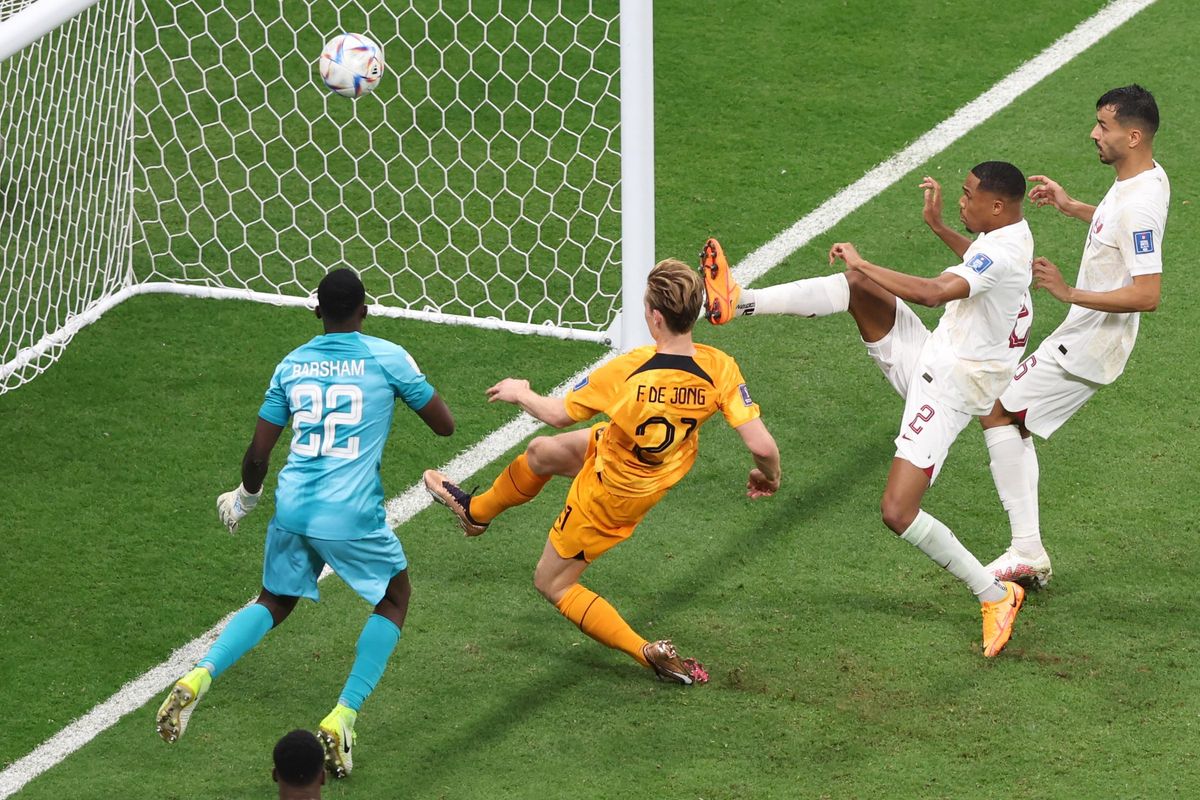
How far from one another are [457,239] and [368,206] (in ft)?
2.00

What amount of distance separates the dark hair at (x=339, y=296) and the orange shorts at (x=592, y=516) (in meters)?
1.01

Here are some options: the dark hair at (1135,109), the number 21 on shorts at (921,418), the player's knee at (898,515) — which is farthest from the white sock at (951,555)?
the dark hair at (1135,109)

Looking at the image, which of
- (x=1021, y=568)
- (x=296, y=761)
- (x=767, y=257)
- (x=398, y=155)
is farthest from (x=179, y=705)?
(x=398, y=155)

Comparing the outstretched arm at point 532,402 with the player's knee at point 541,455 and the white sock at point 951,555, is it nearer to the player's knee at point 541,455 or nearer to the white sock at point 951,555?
the player's knee at point 541,455

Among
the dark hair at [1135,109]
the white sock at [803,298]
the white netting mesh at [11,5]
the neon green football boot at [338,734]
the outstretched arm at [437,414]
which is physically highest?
the white netting mesh at [11,5]

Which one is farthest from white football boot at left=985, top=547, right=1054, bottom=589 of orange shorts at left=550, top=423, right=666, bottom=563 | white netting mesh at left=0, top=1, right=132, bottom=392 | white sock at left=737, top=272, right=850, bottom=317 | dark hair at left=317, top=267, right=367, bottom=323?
white netting mesh at left=0, top=1, right=132, bottom=392

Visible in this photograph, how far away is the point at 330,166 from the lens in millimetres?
9906

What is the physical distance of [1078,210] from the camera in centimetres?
698

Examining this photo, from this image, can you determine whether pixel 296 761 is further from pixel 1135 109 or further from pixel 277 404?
pixel 1135 109

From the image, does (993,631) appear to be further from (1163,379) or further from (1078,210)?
(1163,379)

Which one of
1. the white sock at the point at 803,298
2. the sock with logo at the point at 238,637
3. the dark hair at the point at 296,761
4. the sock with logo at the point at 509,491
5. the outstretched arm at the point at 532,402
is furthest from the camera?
the white sock at the point at 803,298

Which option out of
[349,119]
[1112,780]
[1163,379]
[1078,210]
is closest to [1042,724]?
[1112,780]

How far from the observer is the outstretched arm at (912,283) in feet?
19.7

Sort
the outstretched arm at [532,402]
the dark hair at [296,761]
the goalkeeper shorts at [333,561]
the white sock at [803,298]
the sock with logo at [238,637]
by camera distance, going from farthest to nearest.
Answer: the white sock at [803,298] < the outstretched arm at [532,402] < the goalkeeper shorts at [333,561] < the sock with logo at [238,637] < the dark hair at [296,761]
